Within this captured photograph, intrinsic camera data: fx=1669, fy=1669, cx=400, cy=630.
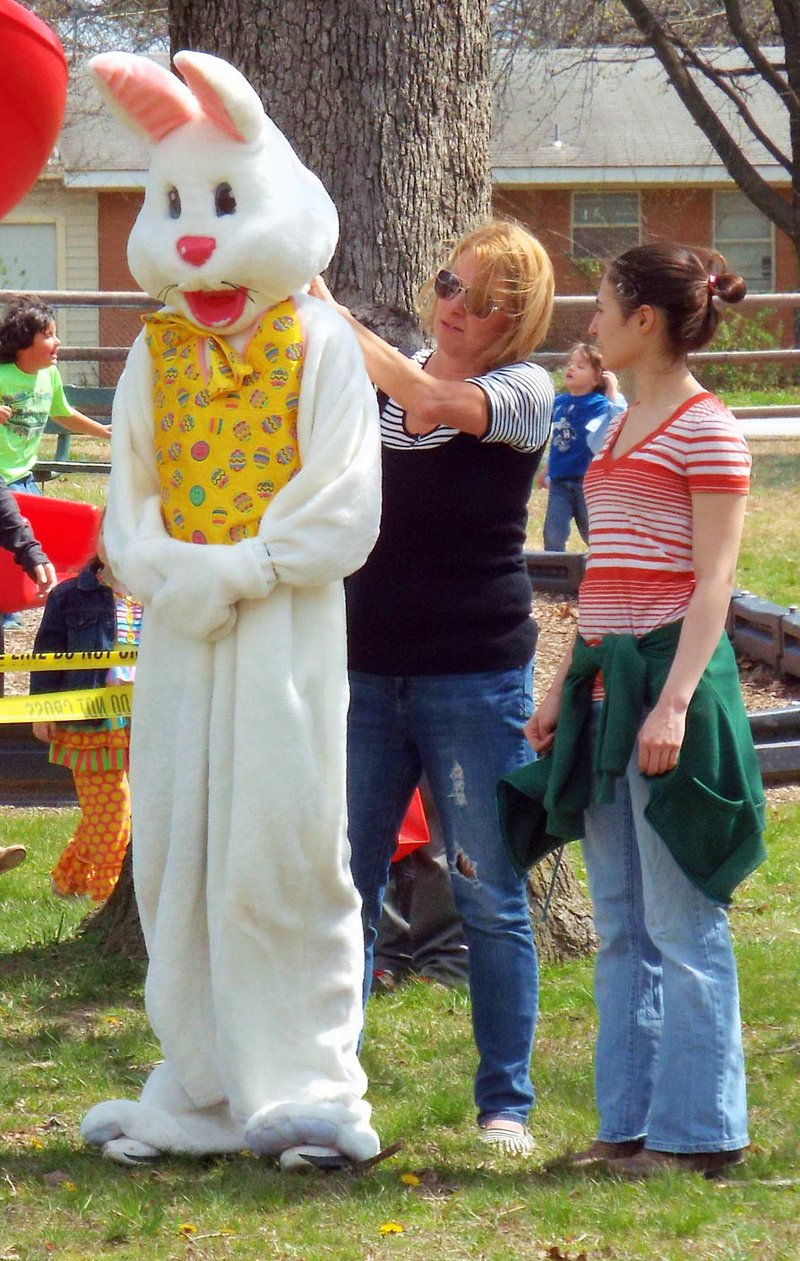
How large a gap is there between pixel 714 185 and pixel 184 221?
26.6m

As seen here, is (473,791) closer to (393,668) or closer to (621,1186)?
(393,668)

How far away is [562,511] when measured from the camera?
11.3m

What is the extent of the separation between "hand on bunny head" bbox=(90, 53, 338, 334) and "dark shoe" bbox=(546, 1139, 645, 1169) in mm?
1886

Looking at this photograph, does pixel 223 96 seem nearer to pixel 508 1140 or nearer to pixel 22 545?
pixel 508 1140

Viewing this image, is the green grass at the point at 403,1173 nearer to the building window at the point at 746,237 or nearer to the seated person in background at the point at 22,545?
the seated person in background at the point at 22,545

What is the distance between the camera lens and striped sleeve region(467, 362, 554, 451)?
3496 mm

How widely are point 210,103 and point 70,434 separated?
12.8 metres

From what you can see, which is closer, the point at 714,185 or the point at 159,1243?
the point at 159,1243

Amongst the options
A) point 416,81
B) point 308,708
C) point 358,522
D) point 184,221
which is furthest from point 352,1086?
point 416,81

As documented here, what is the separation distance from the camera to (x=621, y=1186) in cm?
336

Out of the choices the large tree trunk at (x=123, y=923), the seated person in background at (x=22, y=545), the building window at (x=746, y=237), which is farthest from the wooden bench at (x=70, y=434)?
the building window at (x=746, y=237)

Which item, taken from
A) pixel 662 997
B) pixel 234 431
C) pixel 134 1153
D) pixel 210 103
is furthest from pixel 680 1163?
pixel 210 103

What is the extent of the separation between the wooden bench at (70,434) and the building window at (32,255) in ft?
37.3

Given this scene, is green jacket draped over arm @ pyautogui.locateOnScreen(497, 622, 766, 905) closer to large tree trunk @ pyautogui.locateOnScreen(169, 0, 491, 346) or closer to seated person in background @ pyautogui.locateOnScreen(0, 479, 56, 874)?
large tree trunk @ pyautogui.locateOnScreen(169, 0, 491, 346)
